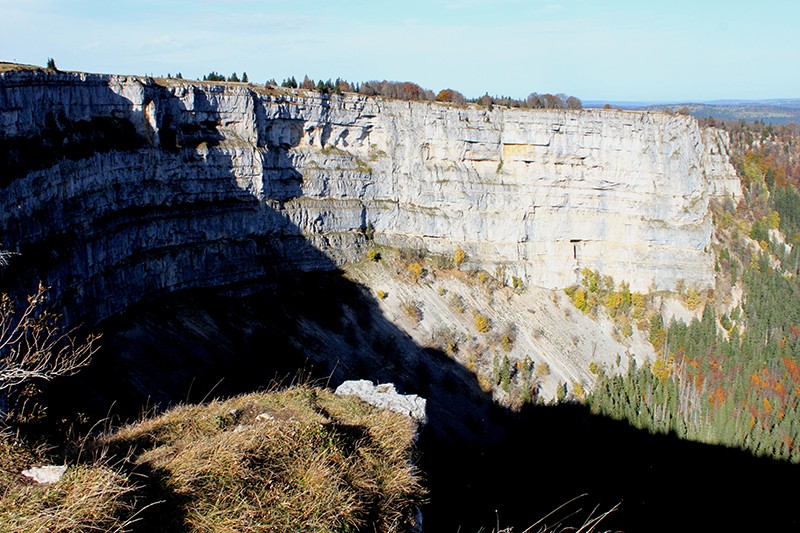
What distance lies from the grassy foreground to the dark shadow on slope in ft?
64.9

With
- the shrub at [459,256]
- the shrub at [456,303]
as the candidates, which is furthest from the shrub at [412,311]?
the shrub at [459,256]

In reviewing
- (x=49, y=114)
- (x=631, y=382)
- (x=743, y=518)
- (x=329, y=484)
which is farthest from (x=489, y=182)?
(x=329, y=484)

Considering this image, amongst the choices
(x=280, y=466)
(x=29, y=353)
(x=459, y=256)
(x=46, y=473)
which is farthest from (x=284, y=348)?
(x=46, y=473)

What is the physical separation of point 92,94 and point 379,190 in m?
25.1

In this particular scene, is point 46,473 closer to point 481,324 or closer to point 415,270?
point 481,324

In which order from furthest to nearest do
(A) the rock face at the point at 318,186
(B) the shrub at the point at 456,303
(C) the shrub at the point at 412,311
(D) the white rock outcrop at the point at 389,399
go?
(B) the shrub at the point at 456,303 < (C) the shrub at the point at 412,311 < (A) the rock face at the point at 318,186 < (D) the white rock outcrop at the point at 389,399

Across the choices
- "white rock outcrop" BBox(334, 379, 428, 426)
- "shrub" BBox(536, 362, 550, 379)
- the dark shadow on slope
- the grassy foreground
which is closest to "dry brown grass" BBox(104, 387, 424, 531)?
the grassy foreground

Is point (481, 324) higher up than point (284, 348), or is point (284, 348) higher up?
point (284, 348)

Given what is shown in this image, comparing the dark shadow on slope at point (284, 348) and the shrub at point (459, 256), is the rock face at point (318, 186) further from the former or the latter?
the shrub at point (459, 256)

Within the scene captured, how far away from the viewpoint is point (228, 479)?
28.5 feet

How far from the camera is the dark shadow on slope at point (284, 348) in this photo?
3250cm

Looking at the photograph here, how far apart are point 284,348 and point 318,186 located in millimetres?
15679

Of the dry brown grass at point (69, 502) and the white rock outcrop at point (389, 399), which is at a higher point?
the dry brown grass at point (69, 502)

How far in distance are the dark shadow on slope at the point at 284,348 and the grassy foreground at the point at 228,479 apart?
64.9ft
